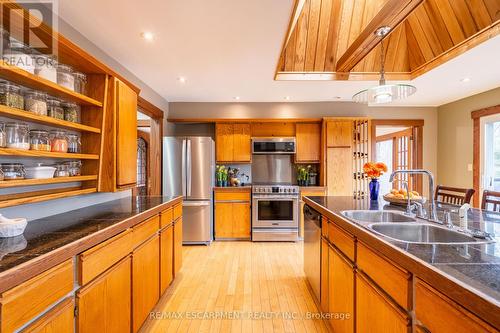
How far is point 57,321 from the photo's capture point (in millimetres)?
1019

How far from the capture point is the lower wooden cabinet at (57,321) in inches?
36.2

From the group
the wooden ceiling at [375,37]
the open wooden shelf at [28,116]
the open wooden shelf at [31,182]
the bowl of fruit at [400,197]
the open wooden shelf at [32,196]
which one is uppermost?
the wooden ceiling at [375,37]

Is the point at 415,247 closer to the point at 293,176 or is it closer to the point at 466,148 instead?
the point at 293,176

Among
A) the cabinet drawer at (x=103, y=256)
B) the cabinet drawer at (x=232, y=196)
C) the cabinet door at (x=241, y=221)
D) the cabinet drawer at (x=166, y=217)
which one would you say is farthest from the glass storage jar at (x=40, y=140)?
the cabinet door at (x=241, y=221)

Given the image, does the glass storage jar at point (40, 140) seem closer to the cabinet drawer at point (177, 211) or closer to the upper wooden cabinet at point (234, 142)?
the cabinet drawer at point (177, 211)

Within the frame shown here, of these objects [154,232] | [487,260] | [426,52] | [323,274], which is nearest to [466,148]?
[426,52]

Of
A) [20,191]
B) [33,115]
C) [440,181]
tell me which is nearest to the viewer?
[33,115]

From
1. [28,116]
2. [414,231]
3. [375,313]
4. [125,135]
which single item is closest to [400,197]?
[414,231]

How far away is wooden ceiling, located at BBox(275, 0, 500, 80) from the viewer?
2236mm

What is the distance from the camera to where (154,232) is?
206 centimetres

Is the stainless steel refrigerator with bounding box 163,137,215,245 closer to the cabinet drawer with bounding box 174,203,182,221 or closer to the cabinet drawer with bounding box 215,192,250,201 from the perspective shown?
the cabinet drawer with bounding box 215,192,250,201

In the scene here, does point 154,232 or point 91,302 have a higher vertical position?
point 154,232

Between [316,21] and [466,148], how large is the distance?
343 centimetres

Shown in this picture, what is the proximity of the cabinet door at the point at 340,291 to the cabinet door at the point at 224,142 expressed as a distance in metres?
2.89
